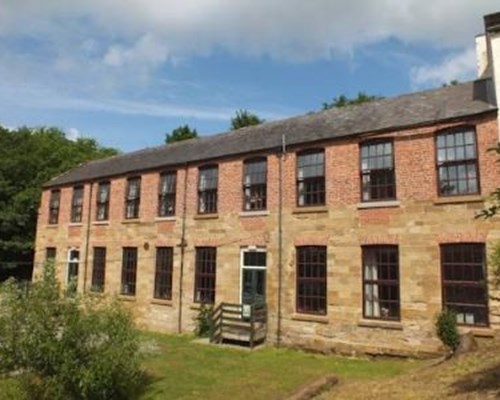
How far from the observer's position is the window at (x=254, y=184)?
20469 mm

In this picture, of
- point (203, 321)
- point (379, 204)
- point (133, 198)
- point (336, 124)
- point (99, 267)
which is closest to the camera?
point (379, 204)

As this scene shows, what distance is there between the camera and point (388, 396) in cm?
1060

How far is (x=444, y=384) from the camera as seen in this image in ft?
35.0

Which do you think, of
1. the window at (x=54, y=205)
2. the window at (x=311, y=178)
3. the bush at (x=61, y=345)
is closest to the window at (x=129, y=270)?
the window at (x=54, y=205)

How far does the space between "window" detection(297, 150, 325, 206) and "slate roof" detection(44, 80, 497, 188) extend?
2.12 ft

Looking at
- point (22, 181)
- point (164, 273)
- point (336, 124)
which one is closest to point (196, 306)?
point (164, 273)

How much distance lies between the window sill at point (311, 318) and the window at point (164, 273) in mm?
6938

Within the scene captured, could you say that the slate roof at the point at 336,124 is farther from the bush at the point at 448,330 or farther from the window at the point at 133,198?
the bush at the point at 448,330

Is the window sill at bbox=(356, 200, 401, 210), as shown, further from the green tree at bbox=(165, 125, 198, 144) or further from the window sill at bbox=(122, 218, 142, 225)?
the green tree at bbox=(165, 125, 198, 144)

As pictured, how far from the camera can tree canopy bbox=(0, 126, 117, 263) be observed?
3924cm

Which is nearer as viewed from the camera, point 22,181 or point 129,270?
point 129,270

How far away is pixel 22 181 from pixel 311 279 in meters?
31.8

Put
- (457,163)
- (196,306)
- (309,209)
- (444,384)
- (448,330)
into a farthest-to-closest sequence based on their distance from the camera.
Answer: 1. (196,306)
2. (309,209)
3. (457,163)
4. (448,330)
5. (444,384)

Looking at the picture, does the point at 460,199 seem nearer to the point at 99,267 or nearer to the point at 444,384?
the point at 444,384
